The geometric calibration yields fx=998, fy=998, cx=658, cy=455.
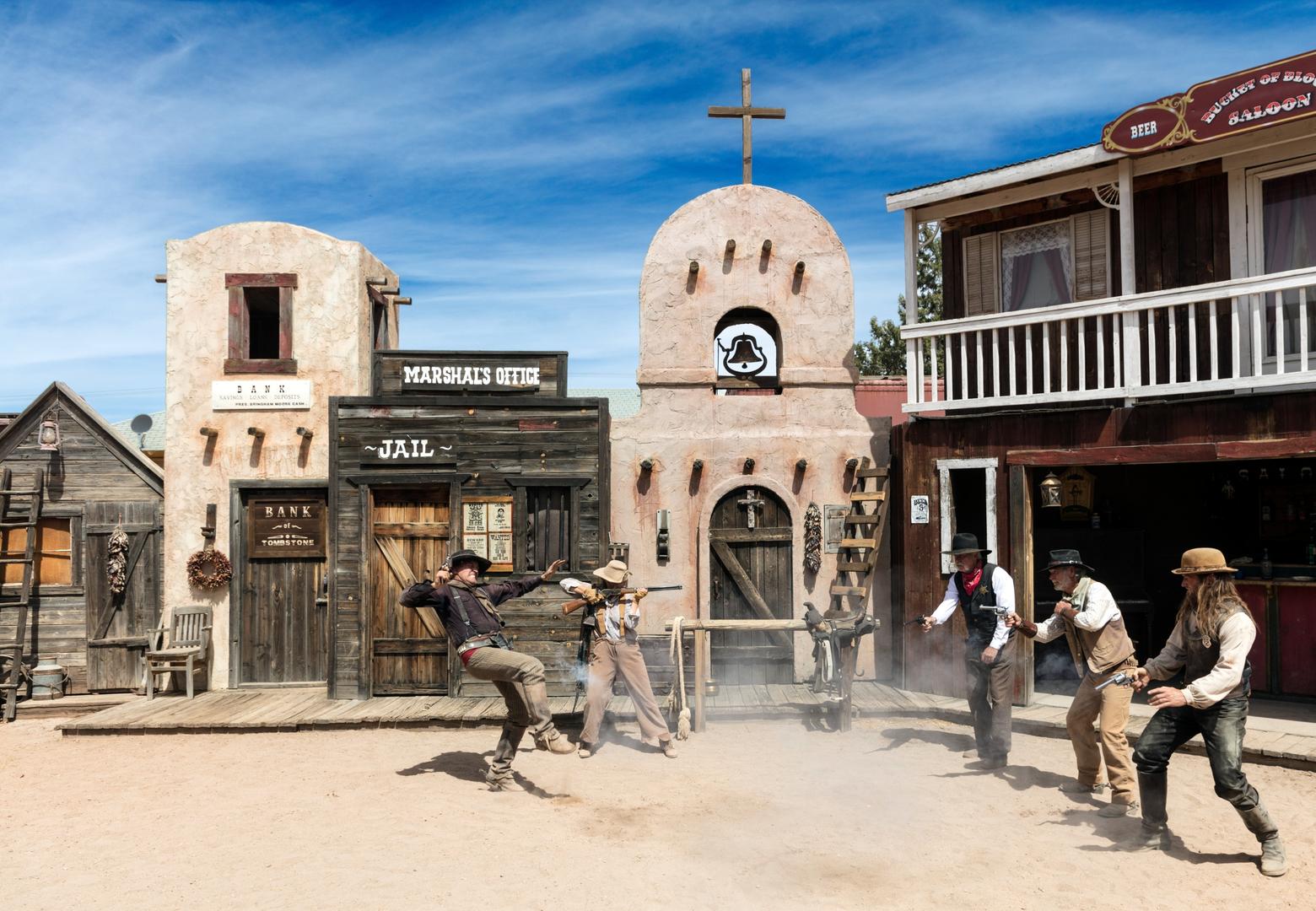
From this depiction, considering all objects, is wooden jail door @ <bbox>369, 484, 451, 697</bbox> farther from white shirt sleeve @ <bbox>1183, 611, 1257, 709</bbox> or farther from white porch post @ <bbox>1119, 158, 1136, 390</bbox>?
white shirt sleeve @ <bbox>1183, 611, 1257, 709</bbox>

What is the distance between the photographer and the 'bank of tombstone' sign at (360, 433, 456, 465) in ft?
38.9

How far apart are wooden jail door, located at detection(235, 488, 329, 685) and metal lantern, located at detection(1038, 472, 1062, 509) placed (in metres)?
8.65

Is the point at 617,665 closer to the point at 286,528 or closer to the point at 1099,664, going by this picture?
the point at 1099,664

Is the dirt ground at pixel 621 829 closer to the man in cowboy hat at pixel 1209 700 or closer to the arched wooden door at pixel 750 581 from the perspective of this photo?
the man in cowboy hat at pixel 1209 700

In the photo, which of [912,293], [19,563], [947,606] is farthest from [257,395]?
[947,606]

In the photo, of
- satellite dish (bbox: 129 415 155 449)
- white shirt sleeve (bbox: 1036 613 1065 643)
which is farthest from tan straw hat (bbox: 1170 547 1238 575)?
satellite dish (bbox: 129 415 155 449)

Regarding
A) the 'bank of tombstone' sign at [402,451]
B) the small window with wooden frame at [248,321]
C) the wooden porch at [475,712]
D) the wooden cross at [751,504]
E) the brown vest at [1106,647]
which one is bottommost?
the wooden porch at [475,712]

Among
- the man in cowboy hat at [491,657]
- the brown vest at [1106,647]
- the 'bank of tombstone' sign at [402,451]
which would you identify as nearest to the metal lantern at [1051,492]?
the brown vest at [1106,647]

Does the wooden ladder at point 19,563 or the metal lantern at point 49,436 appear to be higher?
the metal lantern at point 49,436

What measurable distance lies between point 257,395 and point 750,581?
662 centimetres

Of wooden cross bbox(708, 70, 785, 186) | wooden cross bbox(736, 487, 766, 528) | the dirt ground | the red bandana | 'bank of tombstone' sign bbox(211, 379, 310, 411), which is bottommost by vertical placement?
the dirt ground

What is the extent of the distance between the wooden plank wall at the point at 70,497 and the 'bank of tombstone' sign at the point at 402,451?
10.4 ft

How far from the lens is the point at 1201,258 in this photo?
1097cm

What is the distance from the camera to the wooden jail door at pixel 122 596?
41.4 feet
